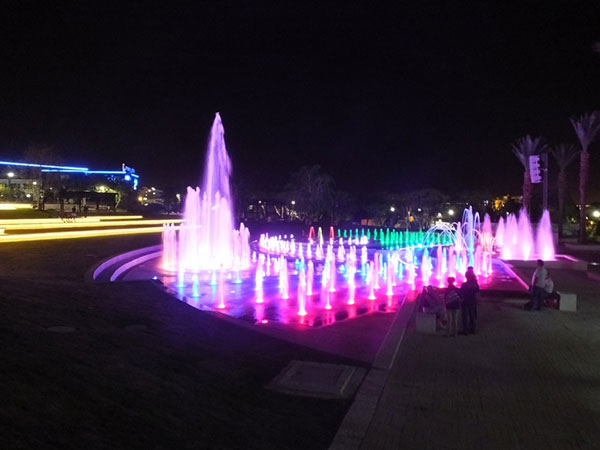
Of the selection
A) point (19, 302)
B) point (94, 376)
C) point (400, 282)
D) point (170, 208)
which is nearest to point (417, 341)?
point (94, 376)

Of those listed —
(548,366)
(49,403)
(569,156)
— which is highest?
(569,156)

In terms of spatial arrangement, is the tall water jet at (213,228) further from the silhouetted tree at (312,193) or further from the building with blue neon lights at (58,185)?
the silhouetted tree at (312,193)

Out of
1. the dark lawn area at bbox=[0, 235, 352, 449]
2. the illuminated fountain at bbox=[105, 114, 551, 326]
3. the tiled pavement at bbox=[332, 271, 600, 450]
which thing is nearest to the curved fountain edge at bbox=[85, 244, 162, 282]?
the illuminated fountain at bbox=[105, 114, 551, 326]

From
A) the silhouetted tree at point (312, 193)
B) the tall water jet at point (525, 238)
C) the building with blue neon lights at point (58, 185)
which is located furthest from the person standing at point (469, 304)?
the silhouetted tree at point (312, 193)

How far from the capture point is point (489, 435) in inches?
194

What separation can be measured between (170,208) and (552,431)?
77.1 m

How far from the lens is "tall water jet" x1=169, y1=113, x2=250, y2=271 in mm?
23031

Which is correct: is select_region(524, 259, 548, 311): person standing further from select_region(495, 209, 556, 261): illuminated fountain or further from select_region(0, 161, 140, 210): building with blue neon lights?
select_region(0, 161, 140, 210): building with blue neon lights

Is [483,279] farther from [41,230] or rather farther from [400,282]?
[41,230]

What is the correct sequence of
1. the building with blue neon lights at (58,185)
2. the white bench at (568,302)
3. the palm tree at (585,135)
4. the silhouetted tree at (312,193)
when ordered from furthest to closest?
the silhouetted tree at (312,193) < the building with blue neon lights at (58,185) < the palm tree at (585,135) < the white bench at (568,302)

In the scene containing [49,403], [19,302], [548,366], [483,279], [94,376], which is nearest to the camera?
[49,403]

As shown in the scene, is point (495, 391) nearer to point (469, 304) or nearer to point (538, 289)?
point (469, 304)

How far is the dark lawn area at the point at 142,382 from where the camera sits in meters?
4.42

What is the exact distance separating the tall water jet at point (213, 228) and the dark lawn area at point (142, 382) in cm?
1150
